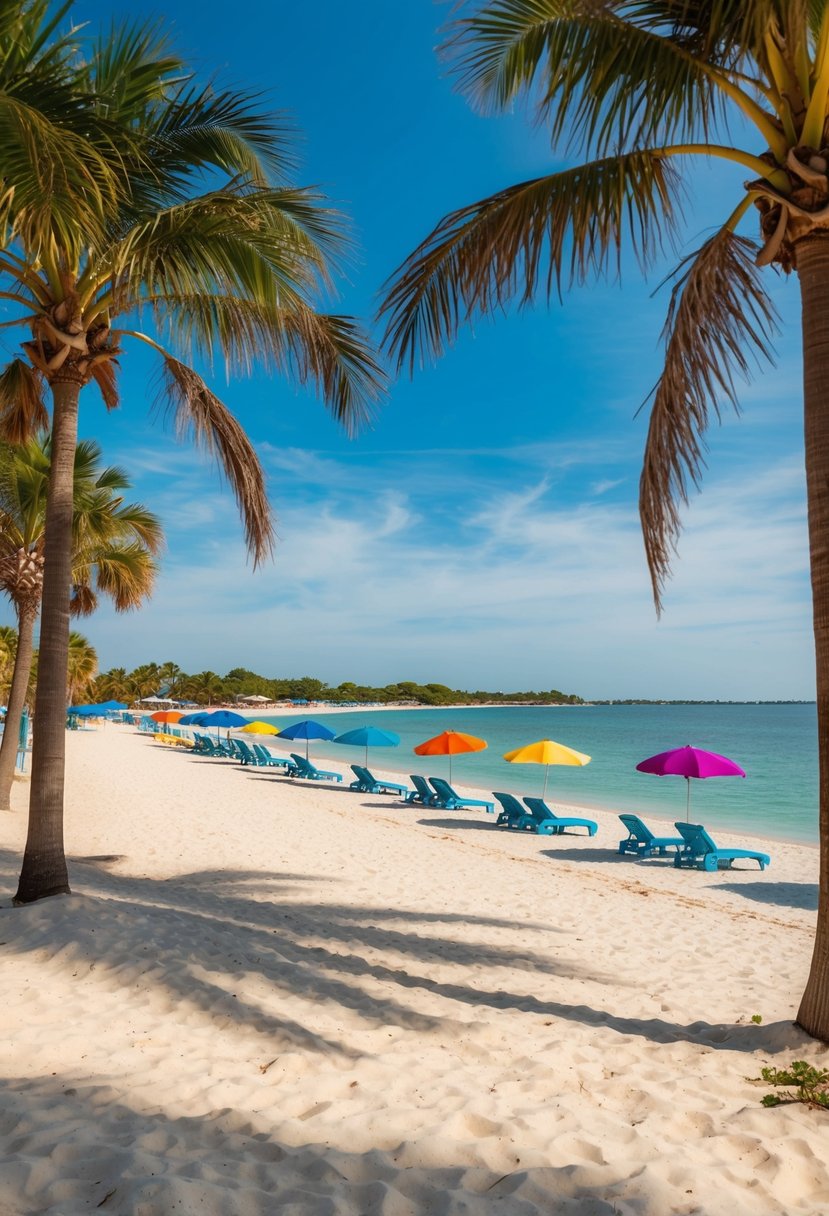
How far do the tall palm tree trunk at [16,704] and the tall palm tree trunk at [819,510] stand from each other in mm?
11435

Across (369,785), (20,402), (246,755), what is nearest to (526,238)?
(20,402)

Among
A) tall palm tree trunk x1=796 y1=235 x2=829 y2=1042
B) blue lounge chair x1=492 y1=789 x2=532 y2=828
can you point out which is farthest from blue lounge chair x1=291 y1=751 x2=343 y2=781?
tall palm tree trunk x1=796 y1=235 x2=829 y2=1042

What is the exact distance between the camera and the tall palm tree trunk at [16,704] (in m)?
12.1

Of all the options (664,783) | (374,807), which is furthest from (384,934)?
(664,783)

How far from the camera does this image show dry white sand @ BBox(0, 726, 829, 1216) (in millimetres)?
2596

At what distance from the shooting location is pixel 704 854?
12.0 meters

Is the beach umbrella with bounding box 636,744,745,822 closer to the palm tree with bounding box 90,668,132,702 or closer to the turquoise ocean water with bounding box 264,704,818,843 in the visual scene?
the turquoise ocean water with bounding box 264,704,818,843

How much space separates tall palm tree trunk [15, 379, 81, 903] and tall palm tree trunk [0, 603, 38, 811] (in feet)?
22.0

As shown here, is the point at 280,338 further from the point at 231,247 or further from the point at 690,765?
the point at 690,765

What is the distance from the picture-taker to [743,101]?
13.4ft

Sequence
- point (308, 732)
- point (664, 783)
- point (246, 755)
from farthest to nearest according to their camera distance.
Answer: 1. point (664, 783)
2. point (246, 755)
3. point (308, 732)

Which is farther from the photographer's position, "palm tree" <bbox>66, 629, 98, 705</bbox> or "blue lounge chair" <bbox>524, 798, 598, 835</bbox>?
"palm tree" <bbox>66, 629, 98, 705</bbox>

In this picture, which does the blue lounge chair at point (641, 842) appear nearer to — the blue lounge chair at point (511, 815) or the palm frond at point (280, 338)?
the blue lounge chair at point (511, 815)

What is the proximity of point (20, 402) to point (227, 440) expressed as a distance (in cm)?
297
